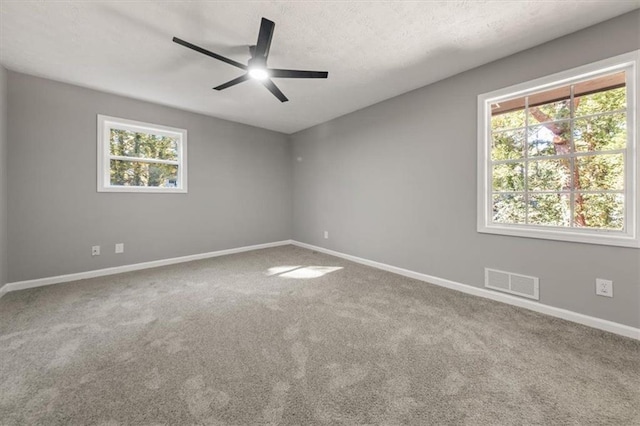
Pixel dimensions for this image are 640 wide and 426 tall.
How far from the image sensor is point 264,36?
6.26 ft

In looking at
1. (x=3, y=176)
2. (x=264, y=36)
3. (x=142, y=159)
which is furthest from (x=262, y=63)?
(x=3, y=176)

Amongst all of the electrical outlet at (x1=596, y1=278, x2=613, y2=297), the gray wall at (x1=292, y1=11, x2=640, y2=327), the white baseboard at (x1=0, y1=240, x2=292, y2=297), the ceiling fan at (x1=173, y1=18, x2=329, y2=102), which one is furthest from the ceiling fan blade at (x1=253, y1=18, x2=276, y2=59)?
the white baseboard at (x1=0, y1=240, x2=292, y2=297)

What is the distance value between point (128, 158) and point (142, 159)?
18 centimetres

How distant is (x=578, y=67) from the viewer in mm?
2135

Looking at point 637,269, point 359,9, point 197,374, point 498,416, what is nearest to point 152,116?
point 359,9

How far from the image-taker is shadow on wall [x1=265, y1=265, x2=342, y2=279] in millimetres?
3436

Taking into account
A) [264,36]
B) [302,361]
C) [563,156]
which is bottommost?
[302,361]

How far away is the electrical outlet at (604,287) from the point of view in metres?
2.00

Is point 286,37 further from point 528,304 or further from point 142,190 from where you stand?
point 528,304

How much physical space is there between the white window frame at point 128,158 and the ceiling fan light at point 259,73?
8.03 ft

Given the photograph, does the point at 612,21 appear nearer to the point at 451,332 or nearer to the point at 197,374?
the point at 451,332

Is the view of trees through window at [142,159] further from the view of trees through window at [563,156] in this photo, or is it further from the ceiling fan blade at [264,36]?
the view of trees through window at [563,156]

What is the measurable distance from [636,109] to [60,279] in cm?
625

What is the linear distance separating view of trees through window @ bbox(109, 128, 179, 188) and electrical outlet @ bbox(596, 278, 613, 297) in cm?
539
